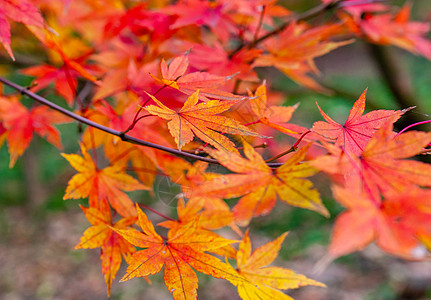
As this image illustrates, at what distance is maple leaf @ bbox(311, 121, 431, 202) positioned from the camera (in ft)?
1.08

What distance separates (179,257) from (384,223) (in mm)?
275

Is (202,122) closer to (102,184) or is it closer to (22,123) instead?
(102,184)

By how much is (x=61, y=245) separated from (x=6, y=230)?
621 millimetres

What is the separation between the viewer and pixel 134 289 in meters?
2.35

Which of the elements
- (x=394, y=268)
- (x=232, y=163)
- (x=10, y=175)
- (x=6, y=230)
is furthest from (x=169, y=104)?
(x=10, y=175)

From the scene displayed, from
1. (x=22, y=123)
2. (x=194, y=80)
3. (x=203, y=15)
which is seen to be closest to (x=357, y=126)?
(x=194, y=80)

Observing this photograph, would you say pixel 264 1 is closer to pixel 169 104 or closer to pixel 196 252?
pixel 169 104

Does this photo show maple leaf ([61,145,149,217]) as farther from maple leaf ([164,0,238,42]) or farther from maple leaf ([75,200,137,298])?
maple leaf ([164,0,238,42])

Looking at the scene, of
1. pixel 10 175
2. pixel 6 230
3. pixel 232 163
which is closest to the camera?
pixel 232 163

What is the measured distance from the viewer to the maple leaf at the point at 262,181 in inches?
15.1

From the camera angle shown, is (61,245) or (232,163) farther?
(61,245)


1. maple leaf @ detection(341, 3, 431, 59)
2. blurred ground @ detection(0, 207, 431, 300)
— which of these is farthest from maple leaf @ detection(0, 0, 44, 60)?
blurred ground @ detection(0, 207, 431, 300)

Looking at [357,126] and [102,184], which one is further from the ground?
[357,126]

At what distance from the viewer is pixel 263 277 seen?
54 cm
